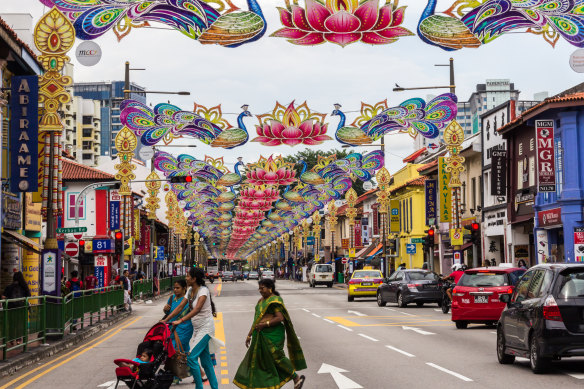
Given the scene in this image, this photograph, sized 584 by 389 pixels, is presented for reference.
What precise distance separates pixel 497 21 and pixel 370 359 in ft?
33.6

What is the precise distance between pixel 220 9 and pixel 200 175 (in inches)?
1127

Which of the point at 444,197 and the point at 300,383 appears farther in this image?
the point at 444,197

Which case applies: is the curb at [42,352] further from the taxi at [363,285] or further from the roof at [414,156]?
the roof at [414,156]

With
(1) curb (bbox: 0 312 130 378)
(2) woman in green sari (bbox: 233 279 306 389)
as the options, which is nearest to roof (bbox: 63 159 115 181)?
(1) curb (bbox: 0 312 130 378)

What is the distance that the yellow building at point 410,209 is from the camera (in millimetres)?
64375

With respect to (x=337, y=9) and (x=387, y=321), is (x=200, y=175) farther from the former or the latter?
(x=337, y=9)

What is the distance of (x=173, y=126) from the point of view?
3488cm

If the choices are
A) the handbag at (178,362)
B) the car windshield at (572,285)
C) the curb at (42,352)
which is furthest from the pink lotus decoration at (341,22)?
the handbag at (178,362)

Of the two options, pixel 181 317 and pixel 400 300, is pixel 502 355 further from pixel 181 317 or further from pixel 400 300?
pixel 400 300

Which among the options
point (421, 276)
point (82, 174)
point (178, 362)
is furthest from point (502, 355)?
point (82, 174)

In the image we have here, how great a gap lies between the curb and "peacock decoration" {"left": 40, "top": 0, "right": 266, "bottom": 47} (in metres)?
7.54

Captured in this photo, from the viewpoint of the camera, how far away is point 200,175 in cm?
5003

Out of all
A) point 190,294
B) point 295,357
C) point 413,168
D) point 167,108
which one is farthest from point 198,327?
point 413,168

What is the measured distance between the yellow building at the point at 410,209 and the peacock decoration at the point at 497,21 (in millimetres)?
39861
